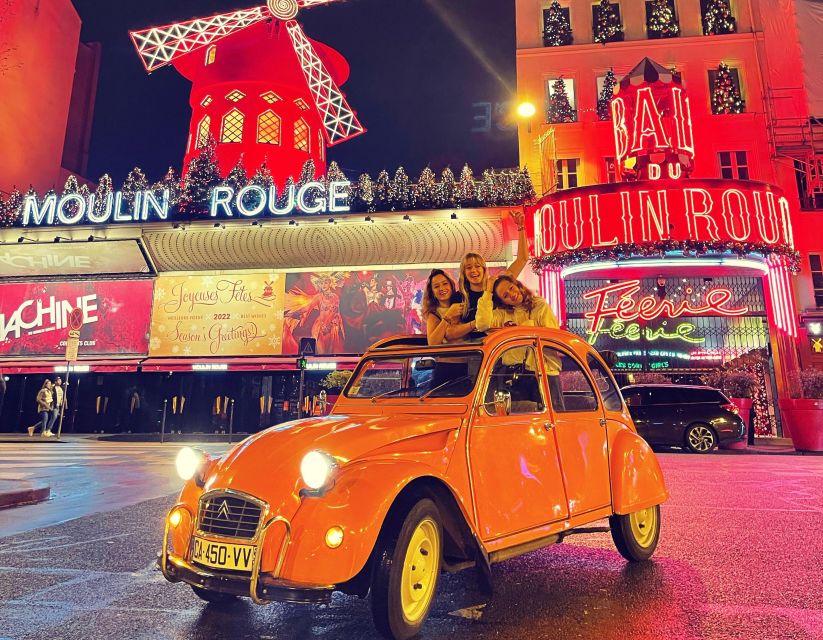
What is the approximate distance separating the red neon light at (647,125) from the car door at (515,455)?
16.2 m

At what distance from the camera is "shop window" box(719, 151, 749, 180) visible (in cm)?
2028

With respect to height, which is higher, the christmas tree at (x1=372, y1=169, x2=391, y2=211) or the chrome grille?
the christmas tree at (x1=372, y1=169, x2=391, y2=211)

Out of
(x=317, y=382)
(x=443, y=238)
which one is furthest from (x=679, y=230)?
(x=317, y=382)

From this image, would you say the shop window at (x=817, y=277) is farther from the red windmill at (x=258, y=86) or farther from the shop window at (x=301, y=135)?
the shop window at (x=301, y=135)

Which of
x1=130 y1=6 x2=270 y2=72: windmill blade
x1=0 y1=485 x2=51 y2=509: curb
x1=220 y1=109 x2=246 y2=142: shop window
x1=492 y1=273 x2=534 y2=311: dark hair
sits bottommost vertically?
x1=0 y1=485 x2=51 y2=509: curb

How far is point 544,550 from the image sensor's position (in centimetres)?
491

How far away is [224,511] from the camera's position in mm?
2982

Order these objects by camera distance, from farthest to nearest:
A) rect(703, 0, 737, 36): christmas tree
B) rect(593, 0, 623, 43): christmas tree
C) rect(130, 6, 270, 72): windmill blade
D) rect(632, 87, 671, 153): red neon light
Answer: rect(130, 6, 270, 72): windmill blade < rect(593, 0, 623, 43): christmas tree < rect(703, 0, 737, 36): christmas tree < rect(632, 87, 671, 153): red neon light

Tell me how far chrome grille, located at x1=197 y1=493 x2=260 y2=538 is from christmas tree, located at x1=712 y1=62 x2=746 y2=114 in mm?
23537

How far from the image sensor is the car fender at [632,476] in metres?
4.35

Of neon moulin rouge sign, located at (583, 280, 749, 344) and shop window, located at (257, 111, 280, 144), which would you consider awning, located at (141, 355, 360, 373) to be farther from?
shop window, located at (257, 111, 280, 144)

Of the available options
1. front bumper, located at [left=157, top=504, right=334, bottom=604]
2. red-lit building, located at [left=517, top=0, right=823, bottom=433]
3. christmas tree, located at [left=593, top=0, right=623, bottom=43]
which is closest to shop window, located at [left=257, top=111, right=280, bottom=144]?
red-lit building, located at [left=517, top=0, right=823, bottom=433]

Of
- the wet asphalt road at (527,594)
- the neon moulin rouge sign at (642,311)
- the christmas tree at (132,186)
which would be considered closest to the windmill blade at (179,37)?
the christmas tree at (132,186)

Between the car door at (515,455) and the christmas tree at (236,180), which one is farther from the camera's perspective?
the christmas tree at (236,180)
